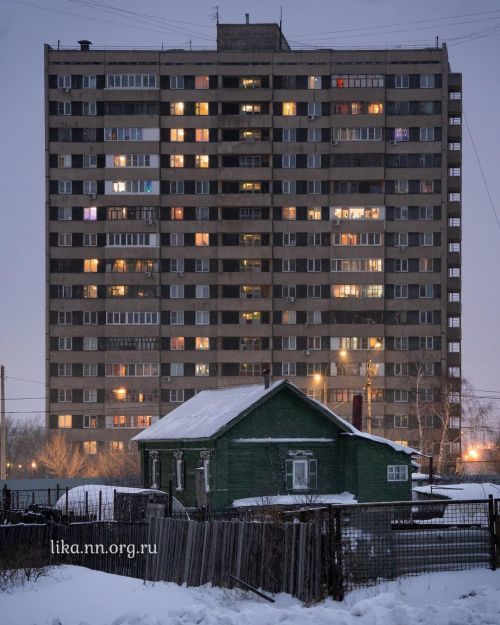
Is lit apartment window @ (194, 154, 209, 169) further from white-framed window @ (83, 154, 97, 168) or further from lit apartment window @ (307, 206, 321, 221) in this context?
lit apartment window @ (307, 206, 321, 221)

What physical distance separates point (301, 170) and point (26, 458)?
2747 inches

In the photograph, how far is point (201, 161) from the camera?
12188 cm

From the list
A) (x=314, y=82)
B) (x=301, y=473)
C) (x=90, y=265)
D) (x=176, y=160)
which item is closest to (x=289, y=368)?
(x=90, y=265)

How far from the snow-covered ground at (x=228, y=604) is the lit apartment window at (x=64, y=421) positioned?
93.8m

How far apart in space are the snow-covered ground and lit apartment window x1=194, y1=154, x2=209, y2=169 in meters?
97.4

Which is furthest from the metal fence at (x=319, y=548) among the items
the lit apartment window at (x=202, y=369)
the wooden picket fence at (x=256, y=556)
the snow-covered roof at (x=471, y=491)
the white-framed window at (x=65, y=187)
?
the white-framed window at (x=65, y=187)

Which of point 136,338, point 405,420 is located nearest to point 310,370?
point 405,420

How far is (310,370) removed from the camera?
395 ft

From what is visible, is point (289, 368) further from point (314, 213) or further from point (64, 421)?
point (64, 421)

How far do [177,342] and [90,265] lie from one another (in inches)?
503

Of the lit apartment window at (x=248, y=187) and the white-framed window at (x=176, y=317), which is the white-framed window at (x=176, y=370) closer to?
the white-framed window at (x=176, y=317)

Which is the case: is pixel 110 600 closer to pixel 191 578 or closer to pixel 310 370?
pixel 191 578

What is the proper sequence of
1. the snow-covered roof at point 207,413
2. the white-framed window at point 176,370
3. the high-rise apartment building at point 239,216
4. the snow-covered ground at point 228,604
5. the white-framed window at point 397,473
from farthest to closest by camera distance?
the white-framed window at point 176,370 < the high-rise apartment building at point 239,216 < the white-framed window at point 397,473 < the snow-covered roof at point 207,413 < the snow-covered ground at point 228,604

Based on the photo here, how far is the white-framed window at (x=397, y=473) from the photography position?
54.5 metres
